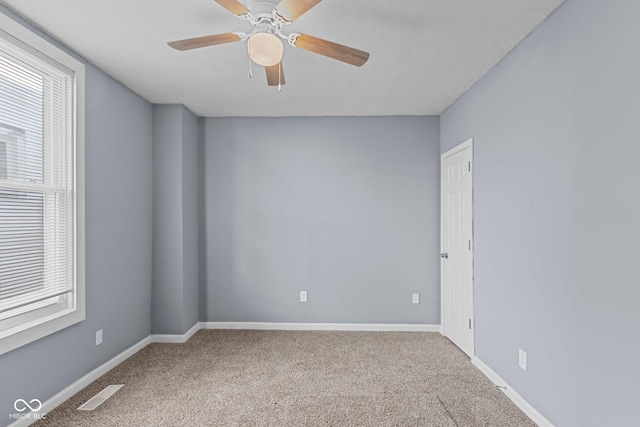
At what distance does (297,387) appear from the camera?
2871 millimetres

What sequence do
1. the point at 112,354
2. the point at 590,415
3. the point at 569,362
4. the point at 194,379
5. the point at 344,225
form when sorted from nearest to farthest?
the point at 590,415 → the point at 569,362 → the point at 194,379 → the point at 112,354 → the point at 344,225

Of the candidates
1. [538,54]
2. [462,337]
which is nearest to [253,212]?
[462,337]

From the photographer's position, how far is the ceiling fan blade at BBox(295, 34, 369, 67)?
2.03 m

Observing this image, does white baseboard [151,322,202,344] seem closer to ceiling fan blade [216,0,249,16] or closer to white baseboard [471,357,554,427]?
white baseboard [471,357,554,427]

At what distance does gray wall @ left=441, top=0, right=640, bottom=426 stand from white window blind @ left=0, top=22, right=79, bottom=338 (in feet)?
10.2

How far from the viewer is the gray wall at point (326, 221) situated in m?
4.38

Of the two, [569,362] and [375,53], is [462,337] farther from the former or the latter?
[375,53]

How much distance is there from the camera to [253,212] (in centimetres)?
443

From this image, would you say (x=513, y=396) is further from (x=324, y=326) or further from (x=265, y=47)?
(x=265, y=47)

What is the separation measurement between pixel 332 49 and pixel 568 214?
5.15 ft

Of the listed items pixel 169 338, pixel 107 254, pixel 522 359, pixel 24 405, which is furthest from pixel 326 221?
pixel 24 405

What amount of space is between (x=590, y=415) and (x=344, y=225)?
112 inches

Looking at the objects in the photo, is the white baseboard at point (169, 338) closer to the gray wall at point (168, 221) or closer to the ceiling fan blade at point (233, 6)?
the gray wall at point (168, 221)

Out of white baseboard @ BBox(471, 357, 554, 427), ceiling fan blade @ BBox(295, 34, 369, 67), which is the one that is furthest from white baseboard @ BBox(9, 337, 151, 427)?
white baseboard @ BBox(471, 357, 554, 427)
